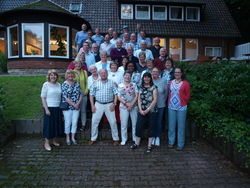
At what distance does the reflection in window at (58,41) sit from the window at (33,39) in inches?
20.5

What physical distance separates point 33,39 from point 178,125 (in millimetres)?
11146

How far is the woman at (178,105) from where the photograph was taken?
525 cm

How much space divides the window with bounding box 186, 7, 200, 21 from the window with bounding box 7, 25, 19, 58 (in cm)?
1429

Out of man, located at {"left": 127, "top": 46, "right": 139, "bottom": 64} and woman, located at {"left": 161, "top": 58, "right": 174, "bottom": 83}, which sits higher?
man, located at {"left": 127, "top": 46, "right": 139, "bottom": 64}

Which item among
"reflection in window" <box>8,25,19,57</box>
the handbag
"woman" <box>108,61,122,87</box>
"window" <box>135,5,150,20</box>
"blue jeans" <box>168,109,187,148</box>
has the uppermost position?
"window" <box>135,5,150,20</box>

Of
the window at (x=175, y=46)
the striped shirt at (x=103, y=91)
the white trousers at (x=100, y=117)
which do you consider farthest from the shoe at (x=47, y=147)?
the window at (x=175, y=46)

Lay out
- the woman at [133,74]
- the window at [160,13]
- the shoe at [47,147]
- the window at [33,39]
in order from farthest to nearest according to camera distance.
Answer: the window at [160,13]
the window at [33,39]
the woman at [133,74]
the shoe at [47,147]

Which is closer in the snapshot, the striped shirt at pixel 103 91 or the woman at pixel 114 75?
the striped shirt at pixel 103 91

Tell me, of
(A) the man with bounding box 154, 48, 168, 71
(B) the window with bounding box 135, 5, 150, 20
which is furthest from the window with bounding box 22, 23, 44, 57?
(B) the window with bounding box 135, 5, 150, 20

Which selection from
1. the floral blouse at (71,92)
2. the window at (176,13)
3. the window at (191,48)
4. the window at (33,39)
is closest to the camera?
the floral blouse at (71,92)

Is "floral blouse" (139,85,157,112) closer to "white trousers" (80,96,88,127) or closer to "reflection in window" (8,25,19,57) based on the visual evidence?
"white trousers" (80,96,88,127)

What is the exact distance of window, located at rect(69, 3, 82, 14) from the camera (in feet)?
64.7

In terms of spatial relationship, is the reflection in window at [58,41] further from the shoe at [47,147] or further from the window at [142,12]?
the shoe at [47,147]

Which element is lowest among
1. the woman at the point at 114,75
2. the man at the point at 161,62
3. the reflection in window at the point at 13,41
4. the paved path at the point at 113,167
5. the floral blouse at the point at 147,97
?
the paved path at the point at 113,167
